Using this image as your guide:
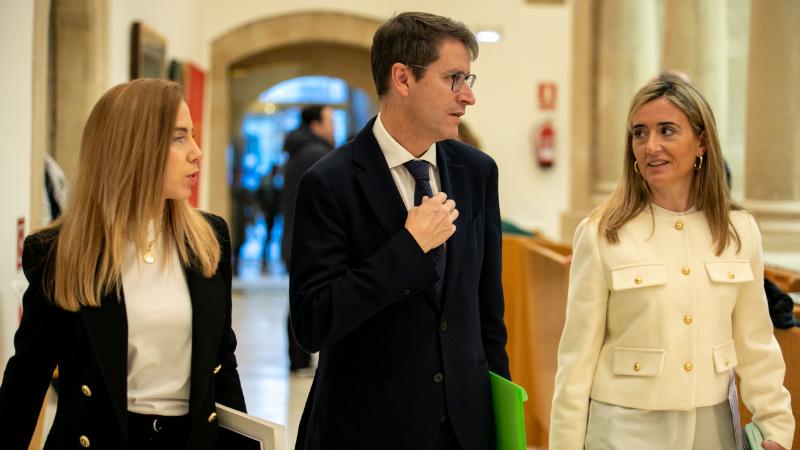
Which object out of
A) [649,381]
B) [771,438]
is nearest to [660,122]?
[649,381]

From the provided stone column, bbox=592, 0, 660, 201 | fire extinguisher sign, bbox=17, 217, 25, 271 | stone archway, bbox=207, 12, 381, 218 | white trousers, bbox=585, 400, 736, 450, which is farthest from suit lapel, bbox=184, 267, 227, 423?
stone archway, bbox=207, 12, 381, 218

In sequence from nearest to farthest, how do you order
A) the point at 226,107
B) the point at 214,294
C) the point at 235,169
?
the point at 214,294
the point at 226,107
the point at 235,169

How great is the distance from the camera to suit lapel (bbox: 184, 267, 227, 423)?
2.23 meters

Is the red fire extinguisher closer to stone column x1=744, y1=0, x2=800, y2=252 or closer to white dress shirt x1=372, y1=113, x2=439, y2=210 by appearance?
stone column x1=744, y1=0, x2=800, y2=252

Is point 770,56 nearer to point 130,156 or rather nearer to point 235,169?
point 130,156

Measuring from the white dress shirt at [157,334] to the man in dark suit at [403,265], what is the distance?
0.87 feet

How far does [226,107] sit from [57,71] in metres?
5.24

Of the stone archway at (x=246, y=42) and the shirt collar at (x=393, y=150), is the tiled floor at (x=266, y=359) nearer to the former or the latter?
the stone archway at (x=246, y=42)

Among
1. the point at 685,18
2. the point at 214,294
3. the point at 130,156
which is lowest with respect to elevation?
the point at 214,294

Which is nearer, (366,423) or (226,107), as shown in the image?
(366,423)

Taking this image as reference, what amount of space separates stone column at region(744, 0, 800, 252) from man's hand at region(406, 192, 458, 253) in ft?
12.5

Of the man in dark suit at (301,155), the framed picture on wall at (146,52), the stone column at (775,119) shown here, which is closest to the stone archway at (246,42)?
the framed picture on wall at (146,52)

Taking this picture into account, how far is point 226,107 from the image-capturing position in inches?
507

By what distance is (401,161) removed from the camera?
230 cm
